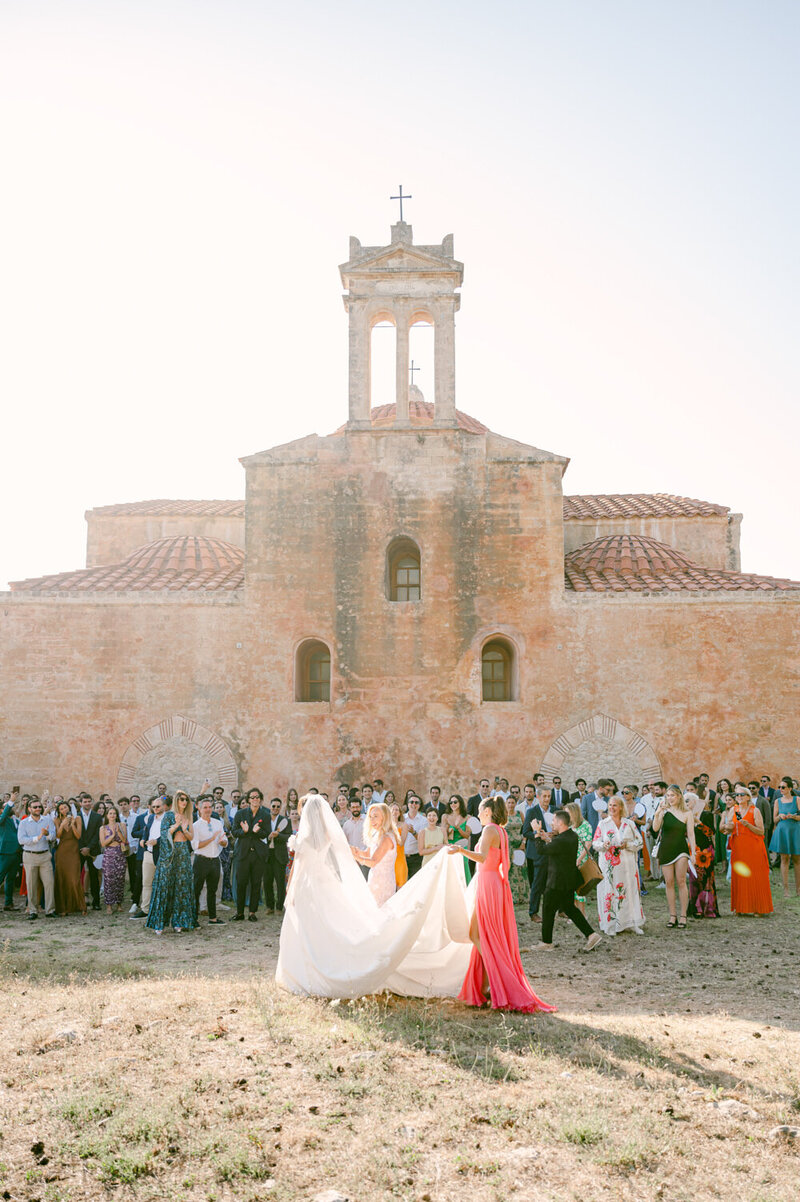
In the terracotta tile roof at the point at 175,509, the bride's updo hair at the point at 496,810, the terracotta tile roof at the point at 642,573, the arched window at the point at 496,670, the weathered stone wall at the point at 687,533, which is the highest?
the terracotta tile roof at the point at 175,509

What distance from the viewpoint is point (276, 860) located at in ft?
44.9

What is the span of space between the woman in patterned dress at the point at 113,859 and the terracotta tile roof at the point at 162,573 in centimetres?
575

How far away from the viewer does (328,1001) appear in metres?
7.94

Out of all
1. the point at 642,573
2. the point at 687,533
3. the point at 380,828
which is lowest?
the point at 380,828

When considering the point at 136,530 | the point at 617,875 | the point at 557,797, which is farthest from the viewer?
the point at 136,530

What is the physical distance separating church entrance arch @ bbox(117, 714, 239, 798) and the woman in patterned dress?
3.84m

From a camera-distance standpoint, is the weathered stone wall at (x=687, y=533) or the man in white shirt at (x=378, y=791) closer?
the man in white shirt at (x=378, y=791)

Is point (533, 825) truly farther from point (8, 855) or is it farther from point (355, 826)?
point (8, 855)

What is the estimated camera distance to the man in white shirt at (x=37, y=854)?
534 inches

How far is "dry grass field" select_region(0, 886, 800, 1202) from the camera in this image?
4.79 meters

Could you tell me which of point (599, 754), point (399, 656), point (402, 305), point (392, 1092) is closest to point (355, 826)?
point (399, 656)

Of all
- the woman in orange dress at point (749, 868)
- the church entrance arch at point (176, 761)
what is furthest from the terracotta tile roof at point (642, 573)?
the church entrance arch at point (176, 761)

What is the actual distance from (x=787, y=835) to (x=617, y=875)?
423 centimetres

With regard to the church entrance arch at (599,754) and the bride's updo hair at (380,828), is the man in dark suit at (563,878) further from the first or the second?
the church entrance arch at (599,754)
